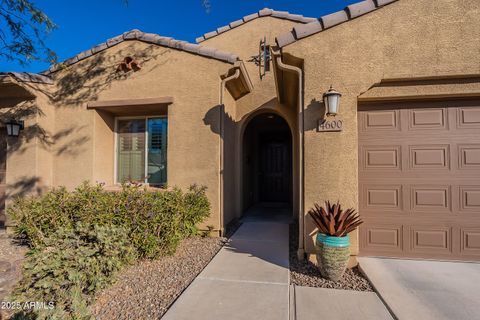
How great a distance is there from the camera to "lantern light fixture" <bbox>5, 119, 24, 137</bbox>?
18.7ft

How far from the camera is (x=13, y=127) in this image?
574 centimetres

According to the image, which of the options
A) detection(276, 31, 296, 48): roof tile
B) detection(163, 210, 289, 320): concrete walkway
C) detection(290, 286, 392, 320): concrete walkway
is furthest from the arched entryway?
A: detection(290, 286, 392, 320): concrete walkway

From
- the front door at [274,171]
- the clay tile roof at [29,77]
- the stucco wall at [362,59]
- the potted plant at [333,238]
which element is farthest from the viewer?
the front door at [274,171]

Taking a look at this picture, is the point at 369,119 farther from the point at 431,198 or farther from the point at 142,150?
the point at 142,150

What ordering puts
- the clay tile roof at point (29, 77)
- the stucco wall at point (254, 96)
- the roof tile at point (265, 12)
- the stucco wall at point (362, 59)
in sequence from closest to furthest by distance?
the stucco wall at point (362, 59) → the clay tile roof at point (29, 77) → the stucco wall at point (254, 96) → the roof tile at point (265, 12)

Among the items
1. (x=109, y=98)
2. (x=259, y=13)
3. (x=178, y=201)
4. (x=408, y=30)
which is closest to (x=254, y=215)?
(x=178, y=201)

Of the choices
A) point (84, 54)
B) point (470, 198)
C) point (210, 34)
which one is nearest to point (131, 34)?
point (84, 54)

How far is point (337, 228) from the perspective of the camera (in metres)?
3.59

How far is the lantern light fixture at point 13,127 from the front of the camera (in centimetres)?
571

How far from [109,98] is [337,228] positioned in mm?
6161

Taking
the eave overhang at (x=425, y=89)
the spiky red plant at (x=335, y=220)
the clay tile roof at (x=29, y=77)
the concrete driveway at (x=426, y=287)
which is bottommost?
the concrete driveway at (x=426, y=287)

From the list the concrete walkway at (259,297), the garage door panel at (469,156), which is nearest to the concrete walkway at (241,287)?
the concrete walkway at (259,297)

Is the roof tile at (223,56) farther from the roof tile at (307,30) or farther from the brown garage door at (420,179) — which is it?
the brown garage door at (420,179)

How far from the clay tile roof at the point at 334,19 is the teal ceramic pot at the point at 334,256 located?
3.43 metres
